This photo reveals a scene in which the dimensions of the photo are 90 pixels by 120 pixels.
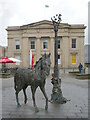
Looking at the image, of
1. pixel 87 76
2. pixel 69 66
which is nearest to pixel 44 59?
pixel 87 76

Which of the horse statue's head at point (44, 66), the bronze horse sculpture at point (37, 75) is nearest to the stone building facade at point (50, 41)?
the bronze horse sculpture at point (37, 75)

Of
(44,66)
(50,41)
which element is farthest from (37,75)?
(50,41)

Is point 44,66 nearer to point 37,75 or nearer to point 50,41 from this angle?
point 37,75

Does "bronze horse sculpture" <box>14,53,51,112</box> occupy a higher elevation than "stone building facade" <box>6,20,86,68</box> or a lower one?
lower

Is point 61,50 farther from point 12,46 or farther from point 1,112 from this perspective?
point 1,112

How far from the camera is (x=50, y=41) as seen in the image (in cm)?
3384

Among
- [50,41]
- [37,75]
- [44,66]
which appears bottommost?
[37,75]

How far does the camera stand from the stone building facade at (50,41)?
109 ft

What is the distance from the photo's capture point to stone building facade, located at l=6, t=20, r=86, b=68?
33281mm

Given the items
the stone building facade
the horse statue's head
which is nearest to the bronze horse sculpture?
the horse statue's head

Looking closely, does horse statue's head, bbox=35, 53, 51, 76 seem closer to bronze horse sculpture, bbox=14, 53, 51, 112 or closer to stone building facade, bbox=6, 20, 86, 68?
bronze horse sculpture, bbox=14, 53, 51, 112

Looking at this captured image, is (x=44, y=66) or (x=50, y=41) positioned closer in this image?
(x=44, y=66)

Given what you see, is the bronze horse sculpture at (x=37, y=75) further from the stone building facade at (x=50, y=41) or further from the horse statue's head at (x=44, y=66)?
the stone building facade at (x=50, y=41)

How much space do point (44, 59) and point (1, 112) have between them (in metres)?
2.68
